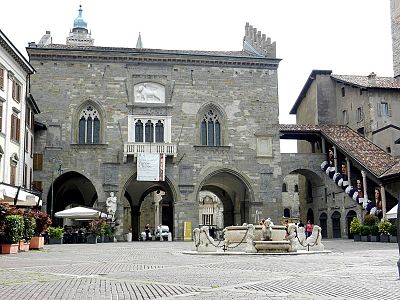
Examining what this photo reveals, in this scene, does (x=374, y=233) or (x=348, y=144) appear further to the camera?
(x=348, y=144)

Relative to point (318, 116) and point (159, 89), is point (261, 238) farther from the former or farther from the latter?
point (318, 116)

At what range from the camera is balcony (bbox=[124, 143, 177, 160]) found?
37.3m

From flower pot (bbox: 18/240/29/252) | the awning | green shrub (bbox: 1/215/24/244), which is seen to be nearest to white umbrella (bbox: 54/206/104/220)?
the awning

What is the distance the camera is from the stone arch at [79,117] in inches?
1484

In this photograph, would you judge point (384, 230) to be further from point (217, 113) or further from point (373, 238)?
point (217, 113)

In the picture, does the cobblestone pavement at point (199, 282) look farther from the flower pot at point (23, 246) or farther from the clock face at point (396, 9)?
the clock face at point (396, 9)

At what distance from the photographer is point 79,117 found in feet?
125

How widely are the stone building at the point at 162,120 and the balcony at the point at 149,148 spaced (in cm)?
7

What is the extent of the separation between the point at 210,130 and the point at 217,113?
134 centimetres

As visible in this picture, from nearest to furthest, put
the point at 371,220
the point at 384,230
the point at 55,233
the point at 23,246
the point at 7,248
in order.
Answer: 1. the point at 7,248
2. the point at 23,246
3. the point at 55,233
4. the point at 384,230
5. the point at 371,220

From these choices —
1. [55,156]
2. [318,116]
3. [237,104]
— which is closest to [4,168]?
[55,156]

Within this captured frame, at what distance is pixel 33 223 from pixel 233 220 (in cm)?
2643

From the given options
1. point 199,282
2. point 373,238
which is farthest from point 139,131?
point 199,282

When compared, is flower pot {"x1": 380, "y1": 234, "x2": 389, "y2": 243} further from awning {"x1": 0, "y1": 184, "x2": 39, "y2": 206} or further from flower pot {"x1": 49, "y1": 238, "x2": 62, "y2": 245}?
awning {"x1": 0, "y1": 184, "x2": 39, "y2": 206}
